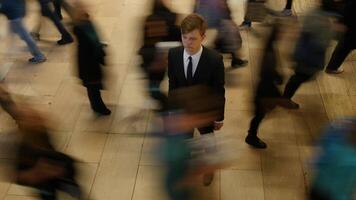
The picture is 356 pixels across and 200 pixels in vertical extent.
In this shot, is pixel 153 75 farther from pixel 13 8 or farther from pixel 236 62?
pixel 13 8

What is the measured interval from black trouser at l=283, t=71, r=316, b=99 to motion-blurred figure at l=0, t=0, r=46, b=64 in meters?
3.72

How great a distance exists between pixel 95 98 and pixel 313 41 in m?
2.68

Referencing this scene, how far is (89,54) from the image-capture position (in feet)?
13.9

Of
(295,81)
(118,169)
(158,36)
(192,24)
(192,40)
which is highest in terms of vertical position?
(192,24)

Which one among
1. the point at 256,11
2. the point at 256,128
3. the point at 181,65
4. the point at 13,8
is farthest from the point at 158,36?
the point at 13,8

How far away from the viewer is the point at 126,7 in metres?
7.20

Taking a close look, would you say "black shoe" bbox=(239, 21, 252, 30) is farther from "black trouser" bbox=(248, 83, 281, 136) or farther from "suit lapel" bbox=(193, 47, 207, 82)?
"suit lapel" bbox=(193, 47, 207, 82)

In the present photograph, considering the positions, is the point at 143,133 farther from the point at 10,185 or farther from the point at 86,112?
the point at 10,185

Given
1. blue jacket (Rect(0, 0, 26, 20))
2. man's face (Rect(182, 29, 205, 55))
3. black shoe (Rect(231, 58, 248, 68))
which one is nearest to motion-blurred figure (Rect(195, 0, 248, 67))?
black shoe (Rect(231, 58, 248, 68))

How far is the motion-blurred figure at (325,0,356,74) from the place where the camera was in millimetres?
4674

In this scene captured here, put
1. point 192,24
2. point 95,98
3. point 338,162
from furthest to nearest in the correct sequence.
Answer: point 95,98
point 192,24
point 338,162

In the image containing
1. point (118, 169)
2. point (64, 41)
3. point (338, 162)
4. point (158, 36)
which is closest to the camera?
point (338, 162)

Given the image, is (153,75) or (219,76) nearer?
(219,76)

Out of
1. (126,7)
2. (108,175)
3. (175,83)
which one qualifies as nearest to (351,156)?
(175,83)
